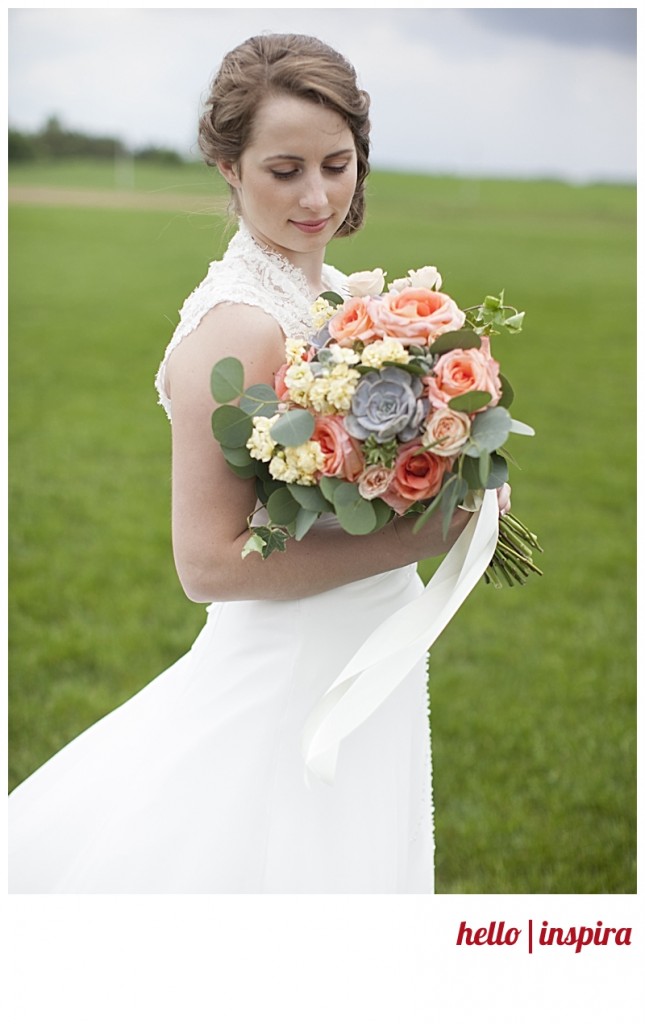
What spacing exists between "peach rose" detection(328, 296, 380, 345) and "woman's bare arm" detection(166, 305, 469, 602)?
0.56 ft

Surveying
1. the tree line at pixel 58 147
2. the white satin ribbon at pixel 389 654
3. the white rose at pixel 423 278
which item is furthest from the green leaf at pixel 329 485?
the tree line at pixel 58 147

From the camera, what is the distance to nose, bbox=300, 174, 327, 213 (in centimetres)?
232

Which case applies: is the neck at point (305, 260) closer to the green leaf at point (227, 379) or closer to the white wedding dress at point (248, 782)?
the white wedding dress at point (248, 782)

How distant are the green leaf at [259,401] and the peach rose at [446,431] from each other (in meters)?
0.32

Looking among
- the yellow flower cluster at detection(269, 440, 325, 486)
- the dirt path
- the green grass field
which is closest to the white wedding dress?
the yellow flower cluster at detection(269, 440, 325, 486)

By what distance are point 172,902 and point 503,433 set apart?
137 centimetres

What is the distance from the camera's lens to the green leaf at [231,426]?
6.97ft

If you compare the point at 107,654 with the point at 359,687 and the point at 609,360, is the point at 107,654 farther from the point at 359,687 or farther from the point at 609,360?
the point at 609,360

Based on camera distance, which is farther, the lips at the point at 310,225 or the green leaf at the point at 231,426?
the lips at the point at 310,225

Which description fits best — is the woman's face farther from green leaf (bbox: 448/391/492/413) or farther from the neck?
green leaf (bbox: 448/391/492/413)

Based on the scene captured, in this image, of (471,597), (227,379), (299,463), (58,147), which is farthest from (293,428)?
(58,147)

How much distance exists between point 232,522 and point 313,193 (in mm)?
713

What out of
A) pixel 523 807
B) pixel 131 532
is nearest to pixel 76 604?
pixel 131 532

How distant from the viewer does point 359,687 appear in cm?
235
